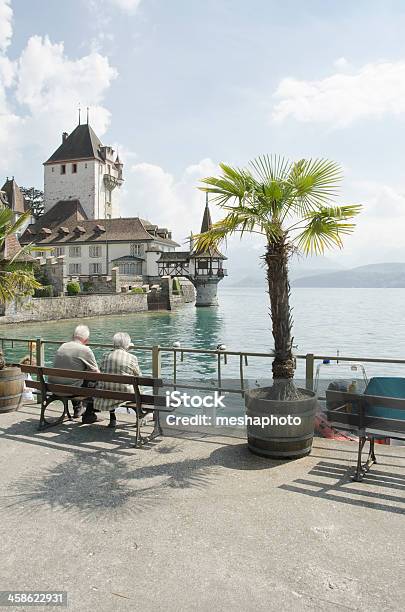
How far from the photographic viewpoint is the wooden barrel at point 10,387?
823cm

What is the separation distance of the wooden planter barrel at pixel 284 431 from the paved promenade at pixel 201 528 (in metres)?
0.14

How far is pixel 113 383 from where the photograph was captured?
7004mm

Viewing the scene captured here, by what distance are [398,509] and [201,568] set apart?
197cm

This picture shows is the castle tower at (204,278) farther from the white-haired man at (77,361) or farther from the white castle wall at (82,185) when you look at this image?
the white-haired man at (77,361)

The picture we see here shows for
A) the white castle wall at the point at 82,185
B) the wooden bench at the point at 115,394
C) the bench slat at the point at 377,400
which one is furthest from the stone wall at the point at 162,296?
the bench slat at the point at 377,400

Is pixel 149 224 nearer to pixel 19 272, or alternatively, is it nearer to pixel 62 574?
pixel 19 272

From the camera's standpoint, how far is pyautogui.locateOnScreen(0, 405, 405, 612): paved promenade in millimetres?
3389

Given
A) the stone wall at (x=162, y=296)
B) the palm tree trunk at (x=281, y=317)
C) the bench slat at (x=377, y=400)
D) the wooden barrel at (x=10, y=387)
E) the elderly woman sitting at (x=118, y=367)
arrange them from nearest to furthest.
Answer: the bench slat at (x=377, y=400), the palm tree trunk at (x=281, y=317), the elderly woman sitting at (x=118, y=367), the wooden barrel at (x=10, y=387), the stone wall at (x=162, y=296)

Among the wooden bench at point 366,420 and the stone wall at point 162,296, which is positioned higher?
the stone wall at point 162,296

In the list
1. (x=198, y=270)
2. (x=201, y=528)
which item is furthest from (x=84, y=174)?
(x=201, y=528)

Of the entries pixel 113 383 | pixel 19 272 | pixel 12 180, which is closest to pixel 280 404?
pixel 113 383

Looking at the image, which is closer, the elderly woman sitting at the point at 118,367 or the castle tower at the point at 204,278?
the elderly woman sitting at the point at 118,367

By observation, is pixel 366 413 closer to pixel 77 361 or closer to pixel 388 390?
pixel 388 390

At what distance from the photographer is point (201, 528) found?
4277 millimetres
